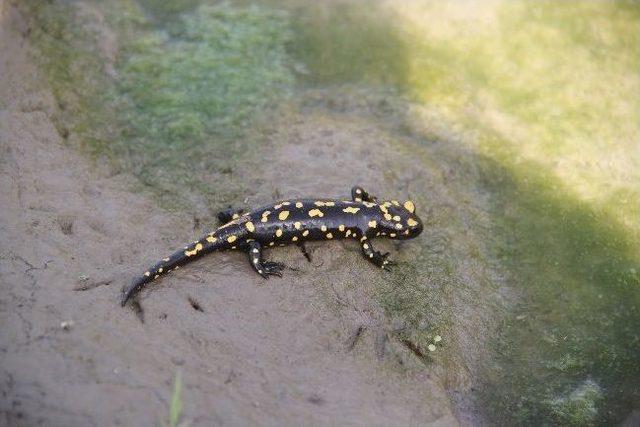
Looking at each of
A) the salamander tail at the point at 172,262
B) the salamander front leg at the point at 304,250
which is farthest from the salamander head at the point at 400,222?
the salamander tail at the point at 172,262

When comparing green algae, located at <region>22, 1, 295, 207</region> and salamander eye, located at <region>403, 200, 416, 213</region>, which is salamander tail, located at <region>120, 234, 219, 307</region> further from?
salamander eye, located at <region>403, 200, 416, 213</region>

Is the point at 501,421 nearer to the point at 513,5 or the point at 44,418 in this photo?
the point at 44,418

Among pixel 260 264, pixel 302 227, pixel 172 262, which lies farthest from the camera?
pixel 302 227

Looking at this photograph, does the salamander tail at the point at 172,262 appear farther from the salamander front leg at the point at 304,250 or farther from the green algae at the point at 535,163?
the green algae at the point at 535,163

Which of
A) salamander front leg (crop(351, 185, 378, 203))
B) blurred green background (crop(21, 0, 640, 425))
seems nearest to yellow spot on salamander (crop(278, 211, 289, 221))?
blurred green background (crop(21, 0, 640, 425))

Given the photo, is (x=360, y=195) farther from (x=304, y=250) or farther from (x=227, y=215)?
(x=227, y=215)

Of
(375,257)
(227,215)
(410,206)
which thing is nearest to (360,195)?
(410,206)

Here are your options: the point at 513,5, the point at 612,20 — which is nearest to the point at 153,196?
the point at 513,5
